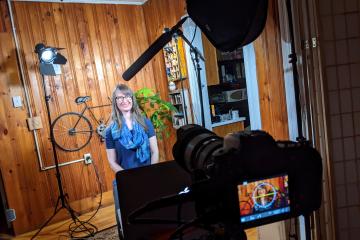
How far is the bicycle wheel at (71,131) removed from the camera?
3033 mm

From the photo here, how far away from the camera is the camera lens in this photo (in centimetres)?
71

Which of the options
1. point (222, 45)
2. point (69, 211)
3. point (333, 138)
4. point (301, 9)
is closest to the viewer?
point (222, 45)

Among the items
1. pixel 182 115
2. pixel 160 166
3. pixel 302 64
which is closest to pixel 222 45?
Result: pixel 302 64

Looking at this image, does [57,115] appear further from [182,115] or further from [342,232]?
[342,232]

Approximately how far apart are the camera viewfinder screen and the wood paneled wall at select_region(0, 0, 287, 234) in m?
2.60

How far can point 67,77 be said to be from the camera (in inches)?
122

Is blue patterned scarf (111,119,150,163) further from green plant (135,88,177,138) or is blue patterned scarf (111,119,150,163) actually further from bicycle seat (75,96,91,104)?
bicycle seat (75,96,91,104)

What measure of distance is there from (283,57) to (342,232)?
3.24ft

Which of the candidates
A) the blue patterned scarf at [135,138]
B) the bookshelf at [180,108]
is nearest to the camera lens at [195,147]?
the blue patterned scarf at [135,138]

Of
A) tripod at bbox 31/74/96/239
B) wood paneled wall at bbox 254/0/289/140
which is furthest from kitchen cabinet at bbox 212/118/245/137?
tripod at bbox 31/74/96/239

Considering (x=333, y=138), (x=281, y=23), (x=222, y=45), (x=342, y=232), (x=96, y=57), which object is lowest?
(x=342, y=232)

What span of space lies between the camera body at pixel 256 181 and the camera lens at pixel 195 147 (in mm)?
44

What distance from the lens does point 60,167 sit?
120 inches

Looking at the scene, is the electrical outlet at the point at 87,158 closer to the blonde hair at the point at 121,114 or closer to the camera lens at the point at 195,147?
the blonde hair at the point at 121,114
